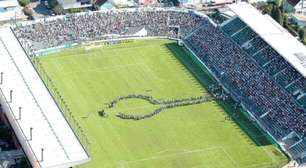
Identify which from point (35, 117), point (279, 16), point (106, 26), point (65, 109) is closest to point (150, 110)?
point (65, 109)

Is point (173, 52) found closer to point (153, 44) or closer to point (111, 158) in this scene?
point (153, 44)

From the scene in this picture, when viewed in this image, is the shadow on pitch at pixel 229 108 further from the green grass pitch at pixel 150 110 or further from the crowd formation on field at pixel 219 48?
the crowd formation on field at pixel 219 48

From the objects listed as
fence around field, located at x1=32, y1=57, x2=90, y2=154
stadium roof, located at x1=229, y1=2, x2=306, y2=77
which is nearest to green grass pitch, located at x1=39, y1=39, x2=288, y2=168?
fence around field, located at x1=32, y1=57, x2=90, y2=154

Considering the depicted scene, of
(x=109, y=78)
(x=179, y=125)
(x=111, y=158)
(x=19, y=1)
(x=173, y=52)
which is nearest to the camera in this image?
(x=111, y=158)

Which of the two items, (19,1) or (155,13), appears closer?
(155,13)

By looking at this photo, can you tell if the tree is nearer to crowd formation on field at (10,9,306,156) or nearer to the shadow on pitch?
crowd formation on field at (10,9,306,156)

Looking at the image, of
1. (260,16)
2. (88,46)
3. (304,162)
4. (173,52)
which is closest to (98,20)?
(88,46)

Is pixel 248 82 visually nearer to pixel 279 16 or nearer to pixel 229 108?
pixel 229 108
